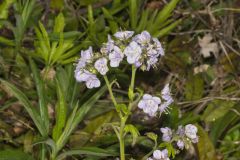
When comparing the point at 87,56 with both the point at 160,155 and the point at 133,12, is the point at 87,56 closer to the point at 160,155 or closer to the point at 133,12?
the point at 160,155

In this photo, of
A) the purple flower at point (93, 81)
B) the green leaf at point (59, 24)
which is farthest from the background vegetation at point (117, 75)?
the purple flower at point (93, 81)

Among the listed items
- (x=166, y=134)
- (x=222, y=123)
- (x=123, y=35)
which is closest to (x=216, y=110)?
(x=222, y=123)

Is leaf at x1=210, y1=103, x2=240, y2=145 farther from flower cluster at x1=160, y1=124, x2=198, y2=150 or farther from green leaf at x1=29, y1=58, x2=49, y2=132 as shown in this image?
green leaf at x1=29, y1=58, x2=49, y2=132

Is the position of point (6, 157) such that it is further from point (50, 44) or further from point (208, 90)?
point (208, 90)

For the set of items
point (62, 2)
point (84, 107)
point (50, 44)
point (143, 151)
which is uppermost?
point (62, 2)

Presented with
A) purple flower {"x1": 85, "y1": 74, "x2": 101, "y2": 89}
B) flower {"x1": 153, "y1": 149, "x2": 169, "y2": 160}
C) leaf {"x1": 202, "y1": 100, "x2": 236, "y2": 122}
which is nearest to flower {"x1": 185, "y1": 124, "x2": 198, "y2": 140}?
flower {"x1": 153, "y1": 149, "x2": 169, "y2": 160}

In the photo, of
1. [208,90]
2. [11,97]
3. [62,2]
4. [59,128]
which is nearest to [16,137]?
[11,97]
